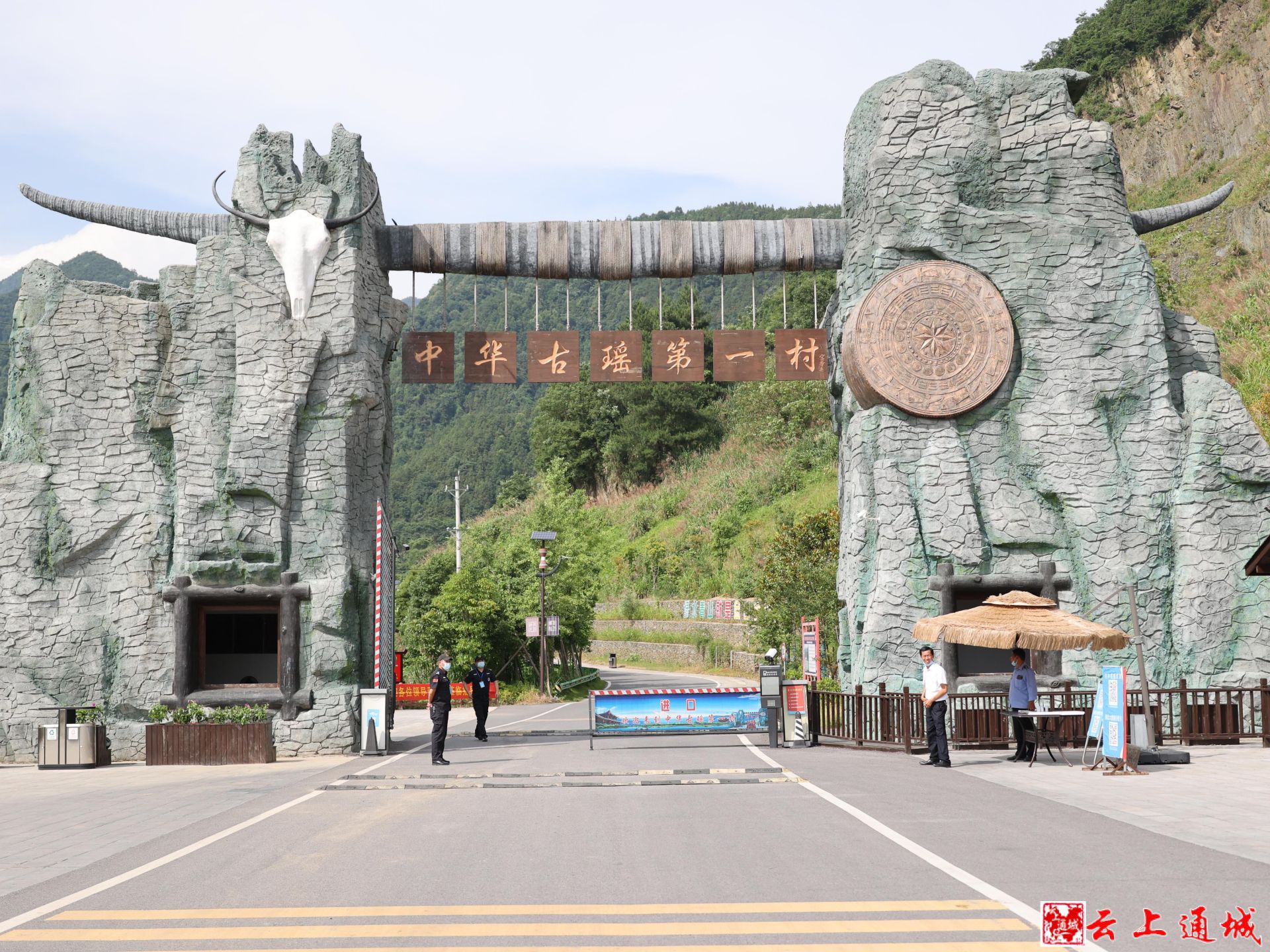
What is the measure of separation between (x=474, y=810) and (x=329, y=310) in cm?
1113

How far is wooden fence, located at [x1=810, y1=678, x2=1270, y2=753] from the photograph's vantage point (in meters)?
16.9

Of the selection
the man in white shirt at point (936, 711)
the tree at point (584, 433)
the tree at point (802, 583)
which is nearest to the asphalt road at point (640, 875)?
the man in white shirt at point (936, 711)

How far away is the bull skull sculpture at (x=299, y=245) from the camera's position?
20.0 metres

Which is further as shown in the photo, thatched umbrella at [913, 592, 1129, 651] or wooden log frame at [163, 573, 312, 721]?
wooden log frame at [163, 573, 312, 721]

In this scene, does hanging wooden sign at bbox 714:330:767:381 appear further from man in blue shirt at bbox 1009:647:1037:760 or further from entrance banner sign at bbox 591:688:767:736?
man in blue shirt at bbox 1009:647:1037:760

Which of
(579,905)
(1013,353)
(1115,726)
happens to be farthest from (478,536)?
(579,905)

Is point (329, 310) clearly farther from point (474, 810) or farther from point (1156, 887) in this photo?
point (1156, 887)

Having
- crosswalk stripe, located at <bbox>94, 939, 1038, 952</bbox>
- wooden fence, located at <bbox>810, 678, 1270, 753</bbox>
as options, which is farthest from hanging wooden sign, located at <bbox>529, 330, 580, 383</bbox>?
crosswalk stripe, located at <bbox>94, 939, 1038, 952</bbox>

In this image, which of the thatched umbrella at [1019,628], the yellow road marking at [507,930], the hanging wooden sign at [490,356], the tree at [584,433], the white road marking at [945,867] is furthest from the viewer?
the tree at [584,433]

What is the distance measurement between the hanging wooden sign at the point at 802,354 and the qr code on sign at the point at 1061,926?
16.6m

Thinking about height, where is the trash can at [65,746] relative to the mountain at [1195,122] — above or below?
below

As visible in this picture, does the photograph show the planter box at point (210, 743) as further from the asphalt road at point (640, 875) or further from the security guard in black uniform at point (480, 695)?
the asphalt road at point (640, 875)

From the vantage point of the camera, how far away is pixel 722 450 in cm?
7012

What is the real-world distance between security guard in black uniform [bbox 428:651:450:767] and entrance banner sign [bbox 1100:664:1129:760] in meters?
8.56
